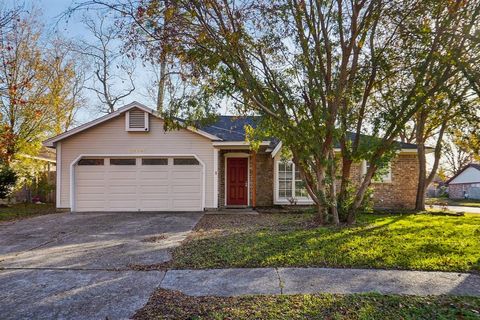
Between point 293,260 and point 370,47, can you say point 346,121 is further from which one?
point 293,260

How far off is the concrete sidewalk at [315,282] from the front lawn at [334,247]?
1.00 feet

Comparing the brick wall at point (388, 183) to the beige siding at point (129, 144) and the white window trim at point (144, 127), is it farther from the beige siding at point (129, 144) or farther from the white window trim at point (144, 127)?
the white window trim at point (144, 127)

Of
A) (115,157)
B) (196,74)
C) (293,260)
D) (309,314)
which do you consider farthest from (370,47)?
(115,157)

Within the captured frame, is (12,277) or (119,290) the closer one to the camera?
(119,290)

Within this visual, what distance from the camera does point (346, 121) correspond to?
8820 mm

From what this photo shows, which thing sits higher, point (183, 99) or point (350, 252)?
point (183, 99)

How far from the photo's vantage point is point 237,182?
49.0ft

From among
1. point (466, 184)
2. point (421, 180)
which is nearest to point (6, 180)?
point (421, 180)

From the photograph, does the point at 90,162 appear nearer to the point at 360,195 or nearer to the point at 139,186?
Result: the point at 139,186

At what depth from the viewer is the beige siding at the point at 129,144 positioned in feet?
43.5

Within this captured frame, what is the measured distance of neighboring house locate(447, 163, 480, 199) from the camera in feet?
105

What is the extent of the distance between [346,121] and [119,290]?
6.97 meters

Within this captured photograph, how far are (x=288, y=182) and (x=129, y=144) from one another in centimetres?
721

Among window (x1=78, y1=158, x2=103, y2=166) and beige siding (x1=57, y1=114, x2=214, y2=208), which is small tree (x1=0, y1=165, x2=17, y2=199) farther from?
window (x1=78, y1=158, x2=103, y2=166)
